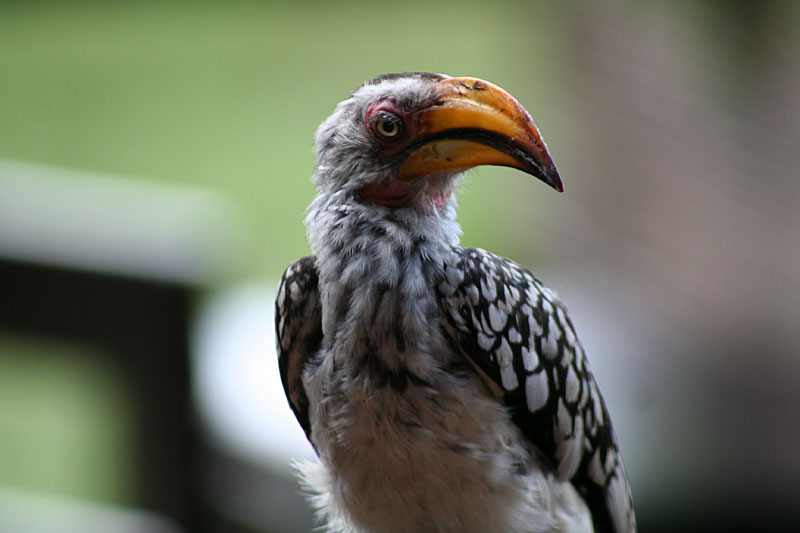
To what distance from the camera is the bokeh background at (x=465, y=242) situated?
399 cm

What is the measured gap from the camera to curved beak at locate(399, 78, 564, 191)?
5.74 ft

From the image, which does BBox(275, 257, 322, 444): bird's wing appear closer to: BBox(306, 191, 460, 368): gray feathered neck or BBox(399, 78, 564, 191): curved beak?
BBox(306, 191, 460, 368): gray feathered neck

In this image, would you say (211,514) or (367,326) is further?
(211,514)

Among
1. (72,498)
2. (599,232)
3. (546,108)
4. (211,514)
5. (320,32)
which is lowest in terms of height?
(211,514)

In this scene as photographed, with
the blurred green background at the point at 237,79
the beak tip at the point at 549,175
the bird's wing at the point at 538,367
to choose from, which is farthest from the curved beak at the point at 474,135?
the blurred green background at the point at 237,79

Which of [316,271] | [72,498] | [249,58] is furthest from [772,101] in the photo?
[249,58]

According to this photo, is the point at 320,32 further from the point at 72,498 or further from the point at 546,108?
the point at 72,498

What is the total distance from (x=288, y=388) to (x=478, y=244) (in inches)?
242

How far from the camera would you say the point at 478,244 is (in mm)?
8250

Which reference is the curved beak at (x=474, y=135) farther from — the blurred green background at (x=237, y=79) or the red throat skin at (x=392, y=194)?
the blurred green background at (x=237, y=79)

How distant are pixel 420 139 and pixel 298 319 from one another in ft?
1.82

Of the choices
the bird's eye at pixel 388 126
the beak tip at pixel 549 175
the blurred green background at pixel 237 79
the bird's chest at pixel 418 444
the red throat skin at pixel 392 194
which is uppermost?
the blurred green background at pixel 237 79

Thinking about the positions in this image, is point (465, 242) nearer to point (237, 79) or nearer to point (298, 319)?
point (237, 79)

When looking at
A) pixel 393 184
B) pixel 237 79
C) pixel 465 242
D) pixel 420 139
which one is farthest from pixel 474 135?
pixel 237 79
